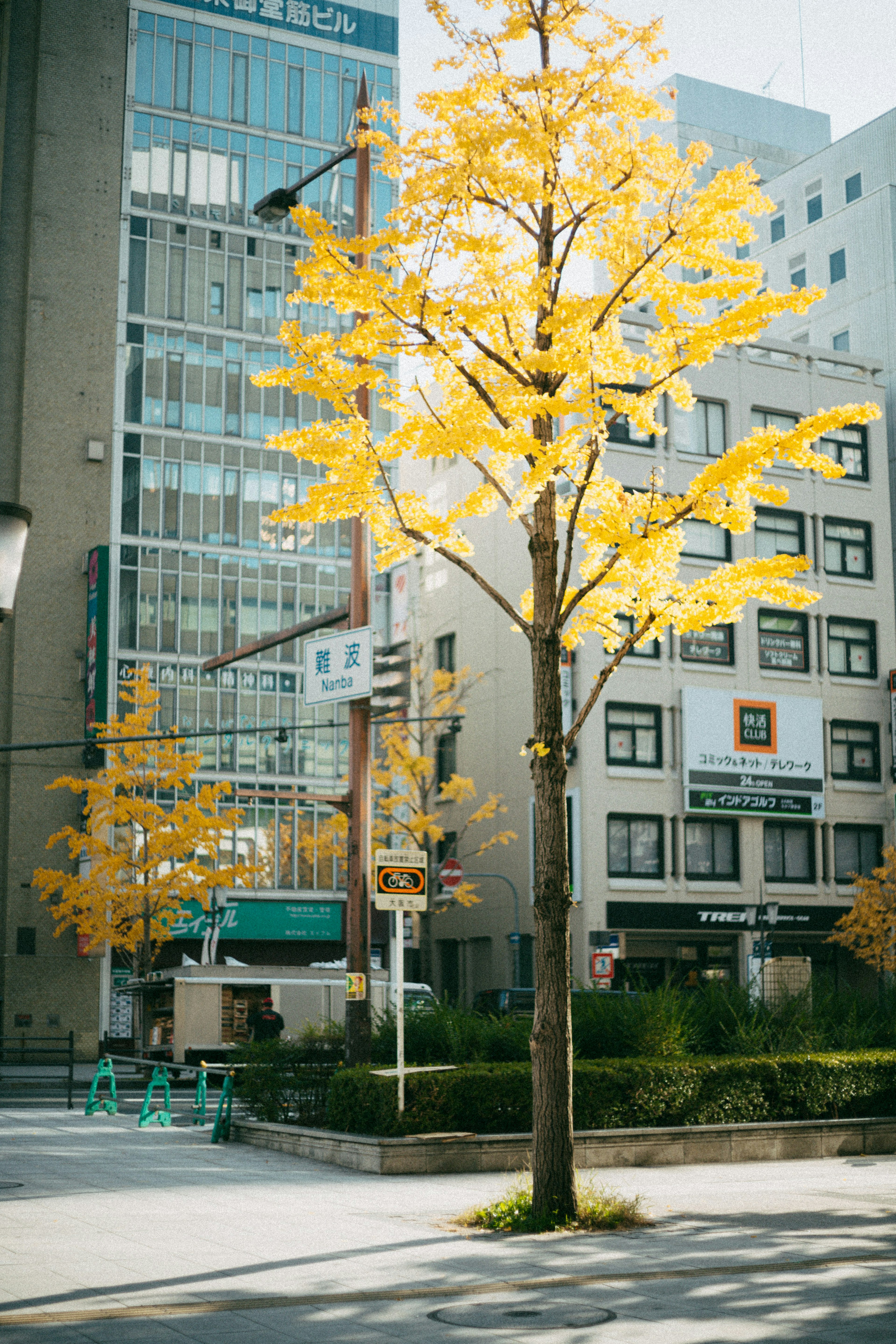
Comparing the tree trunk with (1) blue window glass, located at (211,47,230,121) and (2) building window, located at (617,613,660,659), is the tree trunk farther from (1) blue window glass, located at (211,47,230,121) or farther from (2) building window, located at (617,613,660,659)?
(1) blue window glass, located at (211,47,230,121)

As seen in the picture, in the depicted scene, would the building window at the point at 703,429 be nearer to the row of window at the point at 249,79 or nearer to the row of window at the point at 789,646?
the row of window at the point at 789,646

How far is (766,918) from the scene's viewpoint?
4128 cm

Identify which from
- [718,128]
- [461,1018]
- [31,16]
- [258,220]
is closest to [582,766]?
[258,220]

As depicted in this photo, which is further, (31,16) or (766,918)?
(31,16)

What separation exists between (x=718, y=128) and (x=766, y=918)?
161ft

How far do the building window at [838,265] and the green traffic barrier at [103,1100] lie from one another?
45548mm

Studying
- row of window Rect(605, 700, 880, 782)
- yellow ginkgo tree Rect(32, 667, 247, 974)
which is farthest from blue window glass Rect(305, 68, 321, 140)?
row of window Rect(605, 700, 880, 782)

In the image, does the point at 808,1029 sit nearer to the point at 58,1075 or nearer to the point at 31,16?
the point at 58,1075

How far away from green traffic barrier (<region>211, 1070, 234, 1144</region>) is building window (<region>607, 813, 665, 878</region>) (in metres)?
26.3

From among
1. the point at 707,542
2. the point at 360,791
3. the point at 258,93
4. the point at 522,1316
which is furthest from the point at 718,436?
the point at 522,1316

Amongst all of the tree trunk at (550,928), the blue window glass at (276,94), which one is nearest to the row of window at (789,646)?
the blue window glass at (276,94)

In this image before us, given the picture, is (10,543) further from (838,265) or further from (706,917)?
(838,265)

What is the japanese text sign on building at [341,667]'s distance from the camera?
52.2 ft

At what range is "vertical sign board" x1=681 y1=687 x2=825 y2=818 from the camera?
44.8 meters
